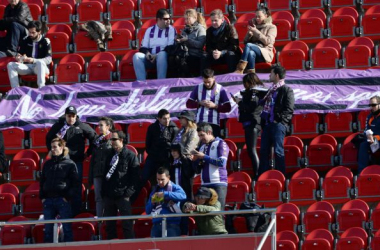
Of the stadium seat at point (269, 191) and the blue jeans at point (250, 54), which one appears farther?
the blue jeans at point (250, 54)

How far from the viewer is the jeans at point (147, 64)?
19000 mm

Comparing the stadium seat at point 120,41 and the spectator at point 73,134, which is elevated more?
the stadium seat at point 120,41

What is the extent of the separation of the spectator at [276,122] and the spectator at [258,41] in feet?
5.85

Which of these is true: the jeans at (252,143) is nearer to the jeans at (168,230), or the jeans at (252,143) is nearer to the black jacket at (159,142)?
the black jacket at (159,142)

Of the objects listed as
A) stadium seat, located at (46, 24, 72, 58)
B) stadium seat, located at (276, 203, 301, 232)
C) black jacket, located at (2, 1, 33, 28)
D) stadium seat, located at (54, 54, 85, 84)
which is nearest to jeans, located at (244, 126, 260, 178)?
stadium seat, located at (276, 203, 301, 232)

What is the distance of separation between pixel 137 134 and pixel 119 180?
228 cm

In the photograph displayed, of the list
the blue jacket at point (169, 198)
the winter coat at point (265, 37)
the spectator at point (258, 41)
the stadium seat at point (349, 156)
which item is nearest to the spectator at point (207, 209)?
the blue jacket at point (169, 198)

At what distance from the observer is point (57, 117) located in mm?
18766

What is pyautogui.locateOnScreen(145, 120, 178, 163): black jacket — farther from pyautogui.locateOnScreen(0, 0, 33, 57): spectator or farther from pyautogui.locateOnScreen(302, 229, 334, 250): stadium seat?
pyautogui.locateOnScreen(0, 0, 33, 57): spectator

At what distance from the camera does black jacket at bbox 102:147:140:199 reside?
52.5 feet

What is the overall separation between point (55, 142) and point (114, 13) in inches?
218

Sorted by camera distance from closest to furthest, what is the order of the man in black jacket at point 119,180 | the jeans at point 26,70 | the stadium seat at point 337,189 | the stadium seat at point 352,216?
1. the stadium seat at point 352,216
2. the man in black jacket at point 119,180
3. the stadium seat at point 337,189
4. the jeans at point 26,70

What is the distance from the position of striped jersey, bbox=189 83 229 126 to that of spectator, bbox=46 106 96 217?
1.52 m

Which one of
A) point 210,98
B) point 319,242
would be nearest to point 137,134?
point 210,98
